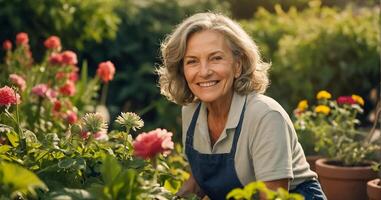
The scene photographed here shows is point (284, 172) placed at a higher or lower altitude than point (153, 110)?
lower

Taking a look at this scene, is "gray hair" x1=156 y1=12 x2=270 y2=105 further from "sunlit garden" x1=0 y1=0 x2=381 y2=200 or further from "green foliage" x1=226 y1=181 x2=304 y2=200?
"green foliage" x1=226 y1=181 x2=304 y2=200

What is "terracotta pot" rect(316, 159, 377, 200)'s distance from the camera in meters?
3.69

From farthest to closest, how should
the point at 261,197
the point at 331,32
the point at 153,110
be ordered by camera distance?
the point at 153,110 → the point at 331,32 → the point at 261,197

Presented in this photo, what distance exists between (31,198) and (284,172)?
95 cm

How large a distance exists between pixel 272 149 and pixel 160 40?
2.82m

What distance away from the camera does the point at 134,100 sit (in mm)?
7617

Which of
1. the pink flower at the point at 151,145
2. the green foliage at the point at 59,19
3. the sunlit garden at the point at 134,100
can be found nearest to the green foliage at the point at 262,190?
the sunlit garden at the point at 134,100

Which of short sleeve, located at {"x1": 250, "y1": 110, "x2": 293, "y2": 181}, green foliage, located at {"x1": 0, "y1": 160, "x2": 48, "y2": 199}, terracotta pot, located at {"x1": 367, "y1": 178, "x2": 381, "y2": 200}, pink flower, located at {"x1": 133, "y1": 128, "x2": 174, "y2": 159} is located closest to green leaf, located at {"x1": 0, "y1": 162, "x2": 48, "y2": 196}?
green foliage, located at {"x1": 0, "y1": 160, "x2": 48, "y2": 199}

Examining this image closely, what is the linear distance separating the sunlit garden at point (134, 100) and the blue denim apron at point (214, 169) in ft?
0.36

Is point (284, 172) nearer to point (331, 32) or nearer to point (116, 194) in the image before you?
point (116, 194)

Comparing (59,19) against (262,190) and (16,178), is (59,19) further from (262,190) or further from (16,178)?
(262,190)

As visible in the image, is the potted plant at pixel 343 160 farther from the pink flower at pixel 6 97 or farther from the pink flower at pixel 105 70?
the pink flower at pixel 6 97

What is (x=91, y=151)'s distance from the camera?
8.74ft

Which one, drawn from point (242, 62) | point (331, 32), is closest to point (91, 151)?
point (242, 62)
